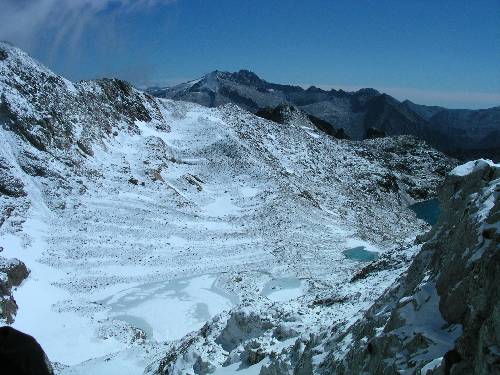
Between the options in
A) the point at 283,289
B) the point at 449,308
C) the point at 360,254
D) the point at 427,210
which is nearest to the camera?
the point at 449,308

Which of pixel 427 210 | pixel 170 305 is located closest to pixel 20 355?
pixel 170 305

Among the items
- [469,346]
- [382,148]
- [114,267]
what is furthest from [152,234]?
[382,148]

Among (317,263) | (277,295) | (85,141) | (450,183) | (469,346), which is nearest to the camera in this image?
(469,346)

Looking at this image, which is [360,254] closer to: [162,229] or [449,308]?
Answer: [162,229]

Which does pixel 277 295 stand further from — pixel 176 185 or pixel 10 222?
pixel 176 185

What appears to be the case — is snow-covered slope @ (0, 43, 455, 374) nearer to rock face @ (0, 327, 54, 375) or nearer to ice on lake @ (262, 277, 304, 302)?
ice on lake @ (262, 277, 304, 302)
